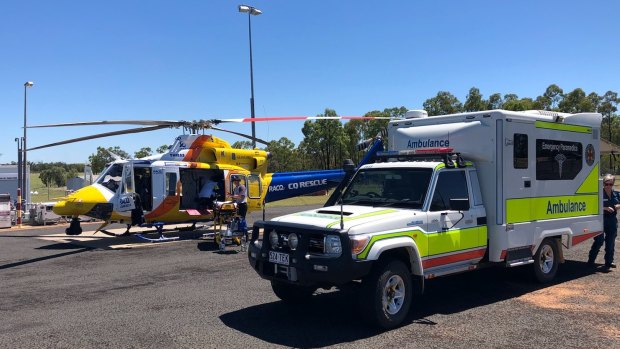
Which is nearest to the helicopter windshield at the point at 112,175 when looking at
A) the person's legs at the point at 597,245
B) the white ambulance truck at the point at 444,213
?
the white ambulance truck at the point at 444,213

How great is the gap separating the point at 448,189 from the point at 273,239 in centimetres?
252

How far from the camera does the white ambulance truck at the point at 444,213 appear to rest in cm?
575

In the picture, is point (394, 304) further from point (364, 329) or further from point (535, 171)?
point (535, 171)

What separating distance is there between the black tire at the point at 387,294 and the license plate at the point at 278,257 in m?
0.97

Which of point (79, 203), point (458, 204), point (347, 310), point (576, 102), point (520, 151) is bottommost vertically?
point (347, 310)

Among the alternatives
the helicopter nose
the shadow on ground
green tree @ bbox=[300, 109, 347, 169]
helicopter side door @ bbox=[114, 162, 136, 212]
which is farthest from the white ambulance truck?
green tree @ bbox=[300, 109, 347, 169]

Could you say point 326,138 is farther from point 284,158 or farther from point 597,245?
point 597,245

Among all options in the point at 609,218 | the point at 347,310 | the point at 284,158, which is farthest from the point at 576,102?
the point at 347,310

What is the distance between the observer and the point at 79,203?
44.7ft

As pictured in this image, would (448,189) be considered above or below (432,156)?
below

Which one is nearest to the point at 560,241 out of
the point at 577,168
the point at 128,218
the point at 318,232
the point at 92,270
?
the point at 577,168

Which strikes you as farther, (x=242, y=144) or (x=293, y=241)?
(x=242, y=144)

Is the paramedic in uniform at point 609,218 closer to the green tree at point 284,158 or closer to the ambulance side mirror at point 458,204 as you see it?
the ambulance side mirror at point 458,204

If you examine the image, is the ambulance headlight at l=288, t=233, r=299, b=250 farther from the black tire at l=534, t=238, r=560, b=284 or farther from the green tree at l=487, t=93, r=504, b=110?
the green tree at l=487, t=93, r=504, b=110
